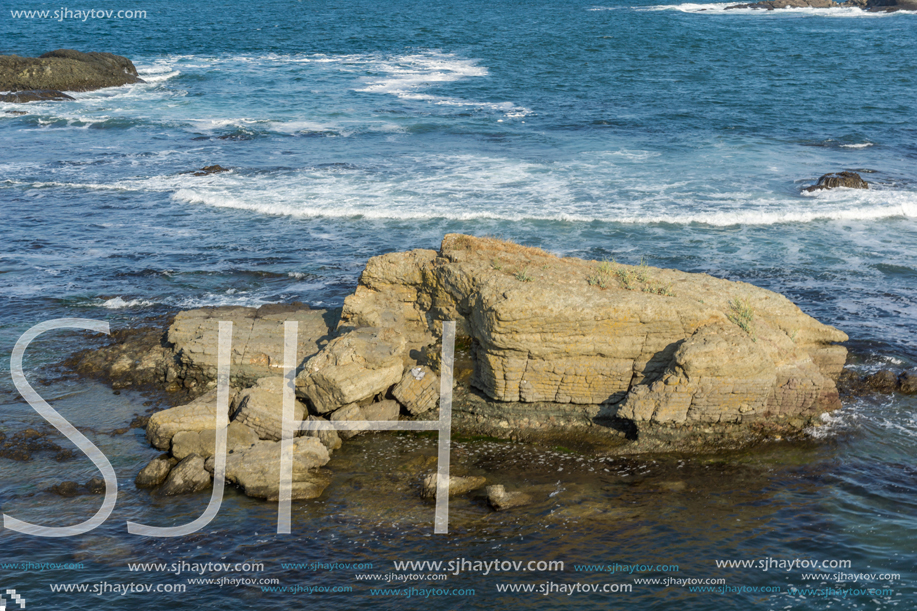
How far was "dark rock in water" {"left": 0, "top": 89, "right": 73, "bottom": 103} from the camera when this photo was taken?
41.1 m

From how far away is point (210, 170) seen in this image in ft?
91.6

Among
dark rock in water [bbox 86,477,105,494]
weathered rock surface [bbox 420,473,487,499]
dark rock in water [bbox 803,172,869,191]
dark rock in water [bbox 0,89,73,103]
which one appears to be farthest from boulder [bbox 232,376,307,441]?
dark rock in water [bbox 0,89,73,103]

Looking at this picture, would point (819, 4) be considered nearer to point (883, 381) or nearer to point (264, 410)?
point (883, 381)

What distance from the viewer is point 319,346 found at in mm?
13258

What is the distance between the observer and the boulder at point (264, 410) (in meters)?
11.4

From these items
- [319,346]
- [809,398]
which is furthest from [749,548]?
[319,346]

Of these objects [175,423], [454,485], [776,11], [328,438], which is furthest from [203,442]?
[776,11]

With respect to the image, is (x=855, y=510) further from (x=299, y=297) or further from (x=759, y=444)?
(x=299, y=297)

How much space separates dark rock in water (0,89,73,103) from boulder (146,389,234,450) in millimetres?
37270

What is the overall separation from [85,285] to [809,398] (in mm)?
15580

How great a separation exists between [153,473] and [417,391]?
4064 millimetres

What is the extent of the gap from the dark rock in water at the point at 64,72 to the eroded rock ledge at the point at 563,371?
38675mm

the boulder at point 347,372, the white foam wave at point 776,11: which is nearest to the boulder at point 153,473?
the boulder at point 347,372

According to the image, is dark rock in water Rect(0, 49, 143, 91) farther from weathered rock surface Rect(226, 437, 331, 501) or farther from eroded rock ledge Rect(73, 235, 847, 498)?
weathered rock surface Rect(226, 437, 331, 501)
